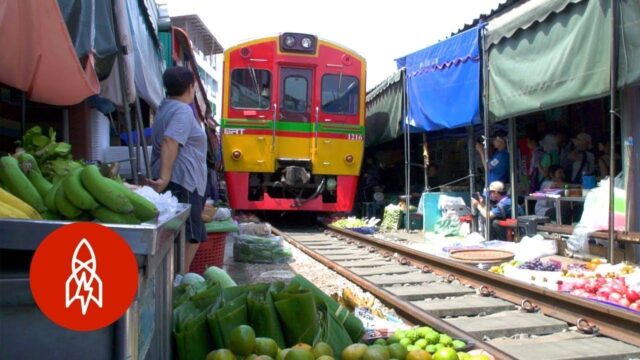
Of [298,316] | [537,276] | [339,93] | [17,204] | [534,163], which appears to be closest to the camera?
[17,204]

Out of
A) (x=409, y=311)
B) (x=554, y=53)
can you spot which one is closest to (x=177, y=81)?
(x=409, y=311)

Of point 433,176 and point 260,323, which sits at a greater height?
point 433,176

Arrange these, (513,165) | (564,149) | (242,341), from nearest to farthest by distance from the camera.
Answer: (242,341) → (513,165) → (564,149)

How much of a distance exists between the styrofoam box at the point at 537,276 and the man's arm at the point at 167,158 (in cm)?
351

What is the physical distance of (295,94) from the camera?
10.2 metres

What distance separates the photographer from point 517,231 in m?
8.28

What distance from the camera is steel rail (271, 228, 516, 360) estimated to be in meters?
3.34

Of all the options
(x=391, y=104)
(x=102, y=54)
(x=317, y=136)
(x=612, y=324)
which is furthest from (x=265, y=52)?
(x=612, y=324)

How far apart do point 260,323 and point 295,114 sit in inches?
314

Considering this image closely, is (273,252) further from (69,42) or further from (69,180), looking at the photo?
(69,180)

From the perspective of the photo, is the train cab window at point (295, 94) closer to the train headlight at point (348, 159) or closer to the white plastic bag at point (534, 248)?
the train headlight at point (348, 159)

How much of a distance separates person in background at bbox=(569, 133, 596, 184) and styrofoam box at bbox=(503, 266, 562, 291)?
343cm

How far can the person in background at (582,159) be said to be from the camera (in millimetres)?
8500

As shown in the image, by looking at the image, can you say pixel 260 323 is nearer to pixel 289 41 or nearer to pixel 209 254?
pixel 209 254
